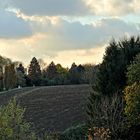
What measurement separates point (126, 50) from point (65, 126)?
14500 mm

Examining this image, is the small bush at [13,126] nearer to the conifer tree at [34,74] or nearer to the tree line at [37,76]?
the tree line at [37,76]

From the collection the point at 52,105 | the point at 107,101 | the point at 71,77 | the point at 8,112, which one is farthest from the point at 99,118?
the point at 71,77

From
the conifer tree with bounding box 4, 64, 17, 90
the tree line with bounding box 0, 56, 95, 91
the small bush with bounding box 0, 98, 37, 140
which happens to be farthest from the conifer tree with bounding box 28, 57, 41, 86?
the small bush with bounding box 0, 98, 37, 140

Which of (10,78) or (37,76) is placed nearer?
(10,78)

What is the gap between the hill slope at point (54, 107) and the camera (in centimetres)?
5586

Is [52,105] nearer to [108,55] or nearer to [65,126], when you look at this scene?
[65,126]

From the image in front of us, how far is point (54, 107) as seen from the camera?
68.6 m

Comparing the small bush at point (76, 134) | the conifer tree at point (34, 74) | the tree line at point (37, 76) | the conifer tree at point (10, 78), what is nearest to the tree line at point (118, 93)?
the small bush at point (76, 134)

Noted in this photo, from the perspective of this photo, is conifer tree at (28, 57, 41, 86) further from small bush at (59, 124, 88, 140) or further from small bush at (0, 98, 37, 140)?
small bush at (0, 98, 37, 140)

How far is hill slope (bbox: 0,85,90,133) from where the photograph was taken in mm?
55862

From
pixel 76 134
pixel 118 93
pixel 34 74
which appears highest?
pixel 34 74

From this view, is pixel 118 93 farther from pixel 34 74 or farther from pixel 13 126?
pixel 34 74

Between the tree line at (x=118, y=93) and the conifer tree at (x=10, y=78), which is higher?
the conifer tree at (x=10, y=78)

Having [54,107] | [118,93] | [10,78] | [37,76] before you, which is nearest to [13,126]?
[118,93]
